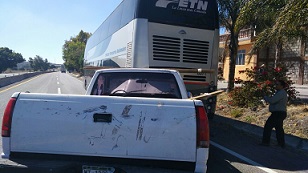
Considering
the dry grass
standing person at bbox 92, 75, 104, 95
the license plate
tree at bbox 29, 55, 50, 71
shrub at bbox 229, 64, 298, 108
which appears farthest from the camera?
tree at bbox 29, 55, 50, 71

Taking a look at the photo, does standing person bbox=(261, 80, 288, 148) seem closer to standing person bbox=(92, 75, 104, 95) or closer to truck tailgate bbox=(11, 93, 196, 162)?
standing person bbox=(92, 75, 104, 95)

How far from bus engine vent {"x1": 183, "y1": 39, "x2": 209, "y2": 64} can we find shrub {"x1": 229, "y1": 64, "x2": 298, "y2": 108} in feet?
9.87

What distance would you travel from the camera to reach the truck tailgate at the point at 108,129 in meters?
3.43

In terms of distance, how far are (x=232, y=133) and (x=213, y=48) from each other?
2645 millimetres

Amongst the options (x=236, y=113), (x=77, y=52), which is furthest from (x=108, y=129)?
(x=77, y=52)

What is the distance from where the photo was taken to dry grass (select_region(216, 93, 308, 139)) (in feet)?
30.2

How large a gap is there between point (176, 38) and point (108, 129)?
6872 millimetres

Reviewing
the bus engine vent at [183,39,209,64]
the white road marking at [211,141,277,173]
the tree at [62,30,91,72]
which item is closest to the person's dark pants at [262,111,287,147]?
the white road marking at [211,141,277,173]

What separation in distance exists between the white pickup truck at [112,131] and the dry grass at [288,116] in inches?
246

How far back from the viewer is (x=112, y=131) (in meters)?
3.46

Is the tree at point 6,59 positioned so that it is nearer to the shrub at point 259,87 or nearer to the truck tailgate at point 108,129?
the shrub at point 259,87

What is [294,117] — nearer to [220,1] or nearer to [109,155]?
[220,1]

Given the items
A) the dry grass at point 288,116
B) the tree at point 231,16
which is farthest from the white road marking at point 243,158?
the tree at point 231,16

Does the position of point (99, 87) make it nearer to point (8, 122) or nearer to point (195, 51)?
point (8, 122)
